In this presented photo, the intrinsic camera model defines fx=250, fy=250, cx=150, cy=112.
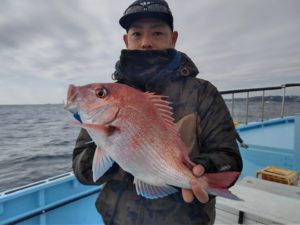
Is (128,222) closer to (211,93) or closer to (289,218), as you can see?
(211,93)

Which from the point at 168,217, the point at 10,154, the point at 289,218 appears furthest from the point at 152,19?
the point at 10,154

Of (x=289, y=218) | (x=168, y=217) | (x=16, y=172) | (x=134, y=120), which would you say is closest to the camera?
(x=134, y=120)

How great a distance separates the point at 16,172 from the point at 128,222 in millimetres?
8319

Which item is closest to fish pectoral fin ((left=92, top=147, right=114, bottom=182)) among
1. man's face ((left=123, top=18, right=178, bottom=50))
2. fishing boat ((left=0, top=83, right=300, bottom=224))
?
man's face ((left=123, top=18, right=178, bottom=50))

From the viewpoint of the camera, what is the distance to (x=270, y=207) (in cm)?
227

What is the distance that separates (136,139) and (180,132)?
1.12 ft

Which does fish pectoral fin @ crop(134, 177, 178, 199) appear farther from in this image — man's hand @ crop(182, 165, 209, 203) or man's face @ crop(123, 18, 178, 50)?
man's face @ crop(123, 18, 178, 50)

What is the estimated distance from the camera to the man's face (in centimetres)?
159

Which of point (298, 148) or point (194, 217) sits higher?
point (194, 217)

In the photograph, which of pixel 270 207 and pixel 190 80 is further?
pixel 270 207

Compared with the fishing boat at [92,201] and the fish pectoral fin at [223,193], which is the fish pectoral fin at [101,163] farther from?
the fishing boat at [92,201]

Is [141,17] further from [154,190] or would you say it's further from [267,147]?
[267,147]

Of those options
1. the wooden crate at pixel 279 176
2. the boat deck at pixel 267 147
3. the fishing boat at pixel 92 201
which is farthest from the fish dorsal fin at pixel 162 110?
the boat deck at pixel 267 147

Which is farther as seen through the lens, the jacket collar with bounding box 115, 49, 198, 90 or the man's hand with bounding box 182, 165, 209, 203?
the jacket collar with bounding box 115, 49, 198, 90
